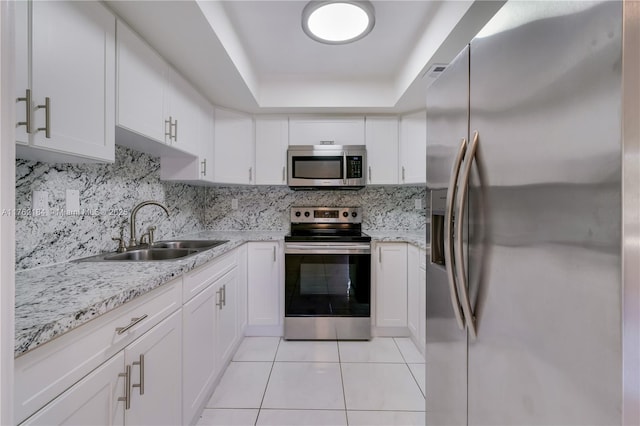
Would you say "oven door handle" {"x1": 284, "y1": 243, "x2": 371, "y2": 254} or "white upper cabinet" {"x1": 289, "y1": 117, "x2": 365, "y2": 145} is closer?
"oven door handle" {"x1": 284, "y1": 243, "x2": 371, "y2": 254}

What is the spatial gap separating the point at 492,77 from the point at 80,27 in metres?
1.53

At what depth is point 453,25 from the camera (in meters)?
1.47

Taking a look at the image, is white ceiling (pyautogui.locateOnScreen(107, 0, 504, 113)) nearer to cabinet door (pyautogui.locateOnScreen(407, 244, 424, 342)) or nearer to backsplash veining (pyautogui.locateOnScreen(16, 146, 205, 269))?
backsplash veining (pyautogui.locateOnScreen(16, 146, 205, 269))

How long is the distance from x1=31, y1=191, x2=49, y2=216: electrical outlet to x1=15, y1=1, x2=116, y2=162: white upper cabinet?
0.16 metres

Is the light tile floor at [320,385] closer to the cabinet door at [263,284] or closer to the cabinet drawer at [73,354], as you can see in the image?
the cabinet door at [263,284]

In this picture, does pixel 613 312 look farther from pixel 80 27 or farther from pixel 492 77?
pixel 80 27

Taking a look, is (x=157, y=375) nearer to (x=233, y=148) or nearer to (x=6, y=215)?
(x=6, y=215)

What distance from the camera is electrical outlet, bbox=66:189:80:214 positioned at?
138cm

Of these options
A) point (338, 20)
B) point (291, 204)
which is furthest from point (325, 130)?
point (338, 20)

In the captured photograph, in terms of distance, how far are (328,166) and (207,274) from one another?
149 cm

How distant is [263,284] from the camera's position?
2473 mm

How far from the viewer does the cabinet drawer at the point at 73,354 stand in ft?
2.01

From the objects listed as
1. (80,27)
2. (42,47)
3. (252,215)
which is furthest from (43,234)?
(252,215)

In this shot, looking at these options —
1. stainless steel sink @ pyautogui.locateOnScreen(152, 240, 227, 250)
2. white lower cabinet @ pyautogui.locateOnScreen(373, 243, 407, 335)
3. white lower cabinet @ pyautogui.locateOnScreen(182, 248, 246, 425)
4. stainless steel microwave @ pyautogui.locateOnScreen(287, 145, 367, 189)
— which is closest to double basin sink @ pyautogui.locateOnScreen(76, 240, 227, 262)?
stainless steel sink @ pyautogui.locateOnScreen(152, 240, 227, 250)
